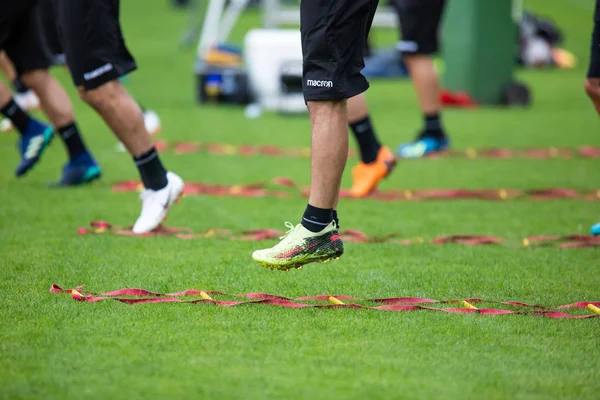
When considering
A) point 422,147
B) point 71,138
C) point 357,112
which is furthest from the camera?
point 422,147

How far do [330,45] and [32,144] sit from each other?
353 centimetres

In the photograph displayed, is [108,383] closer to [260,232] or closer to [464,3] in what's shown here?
[260,232]

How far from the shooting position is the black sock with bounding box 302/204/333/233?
412 cm

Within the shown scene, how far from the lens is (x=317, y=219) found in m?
4.13

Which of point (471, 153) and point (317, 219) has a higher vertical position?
point (317, 219)

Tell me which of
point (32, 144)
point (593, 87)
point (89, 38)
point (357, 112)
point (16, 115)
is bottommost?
point (32, 144)

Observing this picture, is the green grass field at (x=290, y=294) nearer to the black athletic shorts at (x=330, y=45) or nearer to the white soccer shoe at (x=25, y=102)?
the black athletic shorts at (x=330, y=45)

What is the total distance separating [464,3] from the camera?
513 inches

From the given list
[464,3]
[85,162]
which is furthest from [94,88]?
[464,3]

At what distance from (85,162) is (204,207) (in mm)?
1157

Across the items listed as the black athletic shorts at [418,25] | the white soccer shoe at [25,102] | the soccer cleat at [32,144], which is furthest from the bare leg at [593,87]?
the white soccer shoe at [25,102]

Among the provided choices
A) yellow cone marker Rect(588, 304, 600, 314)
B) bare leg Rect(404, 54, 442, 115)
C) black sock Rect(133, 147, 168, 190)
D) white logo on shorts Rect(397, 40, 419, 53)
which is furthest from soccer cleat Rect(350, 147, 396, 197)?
yellow cone marker Rect(588, 304, 600, 314)

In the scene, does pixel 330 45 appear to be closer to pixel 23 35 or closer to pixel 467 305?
pixel 467 305

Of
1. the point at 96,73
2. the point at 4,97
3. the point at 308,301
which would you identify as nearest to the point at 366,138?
the point at 96,73
